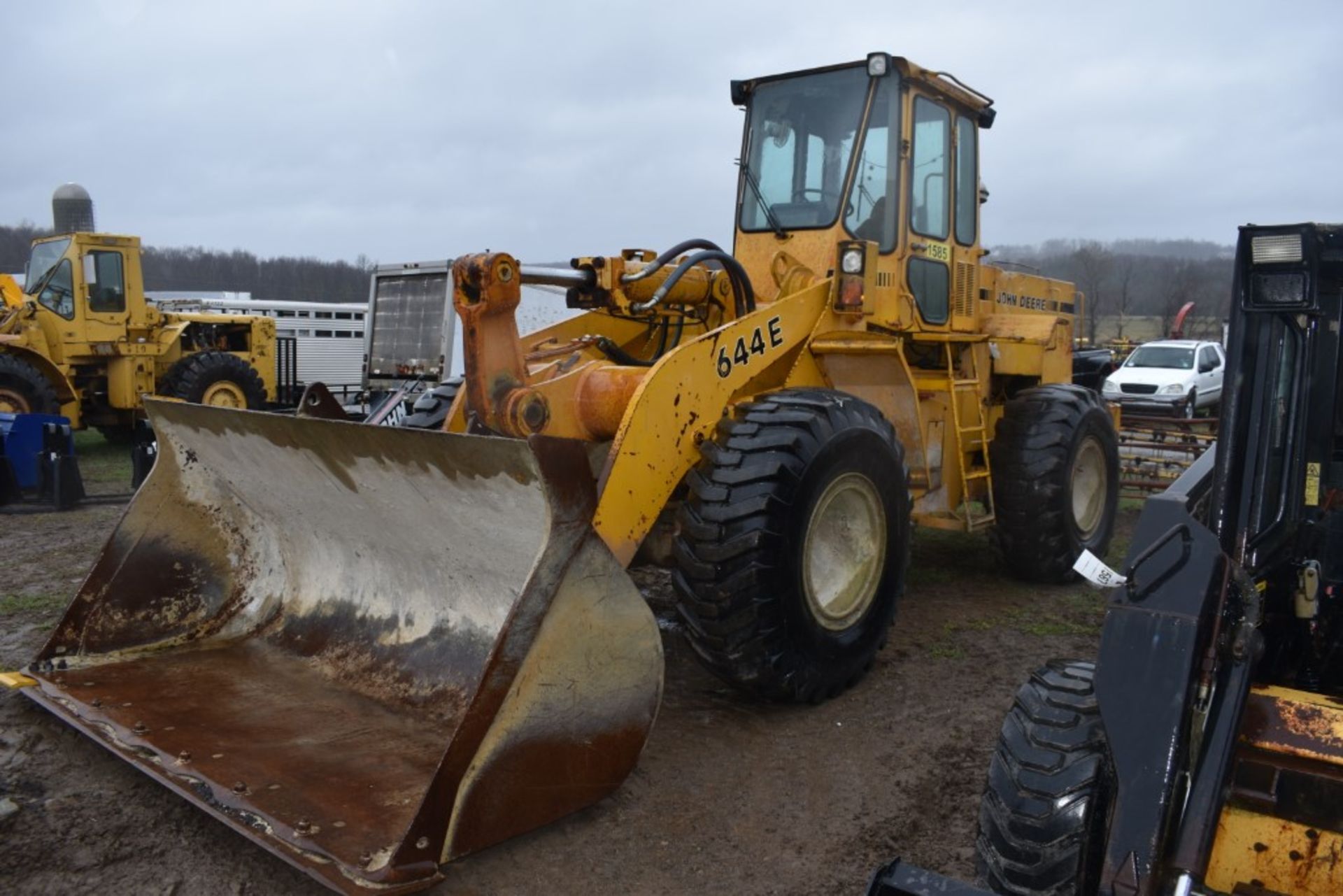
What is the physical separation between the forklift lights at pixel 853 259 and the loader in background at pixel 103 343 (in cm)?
1045

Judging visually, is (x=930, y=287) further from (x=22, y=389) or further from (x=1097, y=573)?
(x=22, y=389)

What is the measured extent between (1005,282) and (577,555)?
488 centimetres

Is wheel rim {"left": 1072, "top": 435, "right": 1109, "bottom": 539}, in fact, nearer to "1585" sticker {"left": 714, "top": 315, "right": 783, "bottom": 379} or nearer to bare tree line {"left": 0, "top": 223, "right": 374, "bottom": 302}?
"1585" sticker {"left": 714, "top": 315, "right": 783, "bottom": 379}

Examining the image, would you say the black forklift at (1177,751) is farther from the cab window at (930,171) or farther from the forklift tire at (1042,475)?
the forklift tire at (1042,475)

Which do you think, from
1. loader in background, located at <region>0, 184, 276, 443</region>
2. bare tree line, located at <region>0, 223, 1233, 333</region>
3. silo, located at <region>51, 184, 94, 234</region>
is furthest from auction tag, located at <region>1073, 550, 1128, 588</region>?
bare tree line, located at <region>0, 223, 1233, 333</region>

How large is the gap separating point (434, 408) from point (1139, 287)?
135 ft

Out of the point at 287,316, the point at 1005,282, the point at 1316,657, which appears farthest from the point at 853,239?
the point at 287,316

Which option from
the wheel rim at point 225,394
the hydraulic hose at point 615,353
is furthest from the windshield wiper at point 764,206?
the wheel rim at point 225,394

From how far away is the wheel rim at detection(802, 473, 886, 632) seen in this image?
4.57 metres

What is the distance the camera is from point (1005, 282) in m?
7.20

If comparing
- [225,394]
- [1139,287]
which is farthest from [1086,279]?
[225,394]

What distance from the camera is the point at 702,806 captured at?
12.1ft

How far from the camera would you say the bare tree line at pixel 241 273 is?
37.9m

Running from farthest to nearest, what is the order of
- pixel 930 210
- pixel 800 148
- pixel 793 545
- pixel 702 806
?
pixel 930 210 < pixel 800 148 < pixel 793 545 < pixel 702 806
